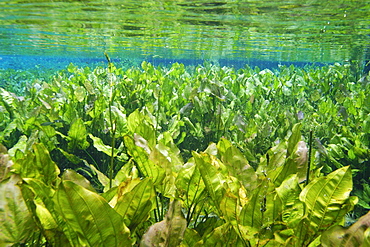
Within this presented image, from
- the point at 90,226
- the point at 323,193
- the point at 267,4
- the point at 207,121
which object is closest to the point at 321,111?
the point at 207,121

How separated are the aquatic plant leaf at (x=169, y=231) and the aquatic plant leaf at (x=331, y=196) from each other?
445 mm

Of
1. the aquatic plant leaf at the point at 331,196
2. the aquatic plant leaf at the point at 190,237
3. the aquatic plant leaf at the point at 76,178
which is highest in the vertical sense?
the aquatic plant leaf at the point at 331,196

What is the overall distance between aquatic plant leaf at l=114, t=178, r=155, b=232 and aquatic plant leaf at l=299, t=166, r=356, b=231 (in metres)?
0.55

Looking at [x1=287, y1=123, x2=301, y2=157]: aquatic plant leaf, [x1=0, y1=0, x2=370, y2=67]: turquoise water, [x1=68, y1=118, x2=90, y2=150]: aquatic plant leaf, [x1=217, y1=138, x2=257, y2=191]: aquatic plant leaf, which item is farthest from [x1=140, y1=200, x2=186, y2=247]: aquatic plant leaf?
[x1=0, y1=0, x2=370, y2=67]: turquoise water

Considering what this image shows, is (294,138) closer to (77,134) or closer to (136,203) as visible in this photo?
(136,203)

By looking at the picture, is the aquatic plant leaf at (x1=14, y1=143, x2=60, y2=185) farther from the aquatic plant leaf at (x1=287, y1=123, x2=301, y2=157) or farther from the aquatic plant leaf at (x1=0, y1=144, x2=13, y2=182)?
the aquatic plant leaf at (x1=287, y1=123, x2=301, y2=157)

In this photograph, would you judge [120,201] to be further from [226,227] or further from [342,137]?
[342,137]

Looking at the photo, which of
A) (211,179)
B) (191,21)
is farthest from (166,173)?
(191,21)

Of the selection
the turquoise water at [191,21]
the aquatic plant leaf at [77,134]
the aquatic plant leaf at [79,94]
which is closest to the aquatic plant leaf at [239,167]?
the aquatic plant leaf at [77,134]

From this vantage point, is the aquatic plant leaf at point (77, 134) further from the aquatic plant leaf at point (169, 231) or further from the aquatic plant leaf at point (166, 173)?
the aquatic plant leaf at point (169, 231)

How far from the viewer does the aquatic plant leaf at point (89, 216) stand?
98 cm

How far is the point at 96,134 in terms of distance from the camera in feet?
15.4

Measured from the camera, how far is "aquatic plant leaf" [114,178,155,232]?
115cm

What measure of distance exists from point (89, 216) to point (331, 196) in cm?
82
